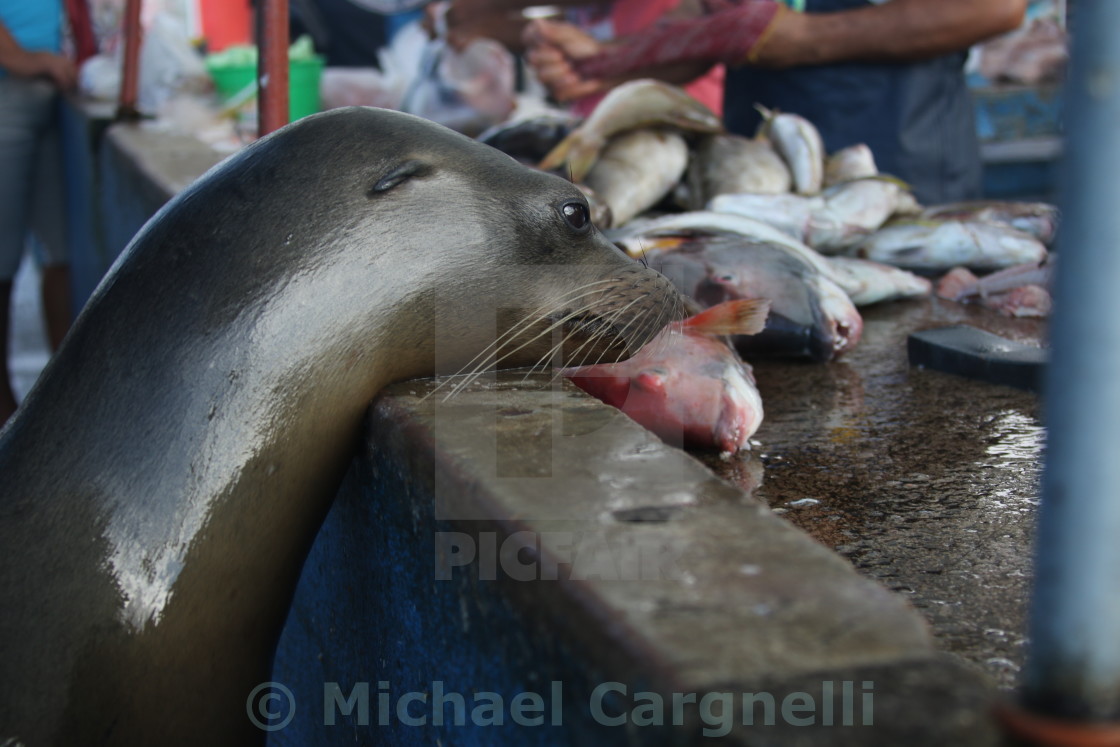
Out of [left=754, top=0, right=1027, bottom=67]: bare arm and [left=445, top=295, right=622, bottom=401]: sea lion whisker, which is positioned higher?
[left=754, top=0, right=1027, bottom=67]: bare arm

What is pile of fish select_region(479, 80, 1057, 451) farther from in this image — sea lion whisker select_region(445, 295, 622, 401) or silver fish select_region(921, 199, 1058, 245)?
sea lion whisker select_region(445, 295, 622, 401)

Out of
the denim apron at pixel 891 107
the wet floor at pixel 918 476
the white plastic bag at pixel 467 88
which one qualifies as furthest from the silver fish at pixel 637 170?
the white plastic bag at pixel 467 88

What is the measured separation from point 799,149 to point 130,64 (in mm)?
4187

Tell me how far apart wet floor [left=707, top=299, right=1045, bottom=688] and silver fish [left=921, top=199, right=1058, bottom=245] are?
1.00m

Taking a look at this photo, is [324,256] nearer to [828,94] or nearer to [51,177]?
A: [828,94]

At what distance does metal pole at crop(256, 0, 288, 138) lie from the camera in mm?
3254

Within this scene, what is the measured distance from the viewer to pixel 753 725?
0.87 metres

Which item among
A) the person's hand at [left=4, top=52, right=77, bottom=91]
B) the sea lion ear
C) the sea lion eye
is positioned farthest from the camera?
the person's hand at [left=4, top=52, right=77, bottom=91]

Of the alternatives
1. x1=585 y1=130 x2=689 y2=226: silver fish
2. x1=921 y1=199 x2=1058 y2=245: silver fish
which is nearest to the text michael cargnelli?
x1=585 y1=130 x2=689 y2=226: silver fish

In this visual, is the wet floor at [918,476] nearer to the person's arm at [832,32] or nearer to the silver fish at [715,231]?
the silver fish at [715,231]

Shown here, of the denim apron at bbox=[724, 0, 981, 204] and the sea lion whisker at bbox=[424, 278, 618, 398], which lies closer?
the sea lion whisker at bbox=[424, 278, 618, 398]

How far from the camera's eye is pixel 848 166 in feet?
13.8

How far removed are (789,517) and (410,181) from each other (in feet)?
2.81

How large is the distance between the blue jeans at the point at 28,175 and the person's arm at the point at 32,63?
0.11 m
